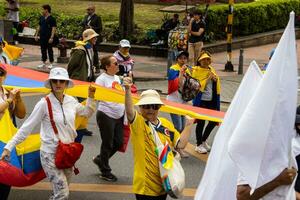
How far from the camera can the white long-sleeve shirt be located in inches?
247

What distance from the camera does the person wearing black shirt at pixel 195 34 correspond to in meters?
19.3

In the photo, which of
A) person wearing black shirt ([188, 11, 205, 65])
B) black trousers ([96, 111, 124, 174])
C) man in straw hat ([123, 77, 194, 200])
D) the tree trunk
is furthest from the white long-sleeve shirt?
the tree trunk

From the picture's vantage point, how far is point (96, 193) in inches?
306

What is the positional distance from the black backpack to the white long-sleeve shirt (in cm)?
310

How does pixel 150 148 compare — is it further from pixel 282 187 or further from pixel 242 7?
pixel 242 7

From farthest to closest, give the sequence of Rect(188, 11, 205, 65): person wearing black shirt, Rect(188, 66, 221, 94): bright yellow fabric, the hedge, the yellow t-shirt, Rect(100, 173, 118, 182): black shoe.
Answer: the hedge, Rect(188, 11, 205, 65): person wearing black shirt, Rect(188, 66, 221, 94): bright yellow fabric, Rect(100, 173, 118, 182): black shoe, the yellow t-shirt

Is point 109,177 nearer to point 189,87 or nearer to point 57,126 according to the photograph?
point 189,87

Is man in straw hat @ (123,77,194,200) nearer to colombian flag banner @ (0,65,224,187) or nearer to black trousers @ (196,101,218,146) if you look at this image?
colombian flag banner @ (0,65,224,187)

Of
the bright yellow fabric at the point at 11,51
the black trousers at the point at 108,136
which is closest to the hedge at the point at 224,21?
the bright yellow fabric at the point at 11,51

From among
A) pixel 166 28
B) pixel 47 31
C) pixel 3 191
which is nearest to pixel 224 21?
pixel 166 28

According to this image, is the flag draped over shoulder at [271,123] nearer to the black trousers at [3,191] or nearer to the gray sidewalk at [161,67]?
the black trousers at [3,191]

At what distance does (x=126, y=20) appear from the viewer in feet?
74.8

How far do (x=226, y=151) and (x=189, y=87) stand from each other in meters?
5.05

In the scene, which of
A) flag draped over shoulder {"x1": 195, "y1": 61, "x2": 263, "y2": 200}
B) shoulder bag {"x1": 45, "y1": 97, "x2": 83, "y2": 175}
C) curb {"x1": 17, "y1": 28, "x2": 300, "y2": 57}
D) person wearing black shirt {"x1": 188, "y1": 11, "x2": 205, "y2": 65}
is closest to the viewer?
flag draped over shoulder {"x1": 195, "y1": 61, "x2": 263, "y2": 200}
